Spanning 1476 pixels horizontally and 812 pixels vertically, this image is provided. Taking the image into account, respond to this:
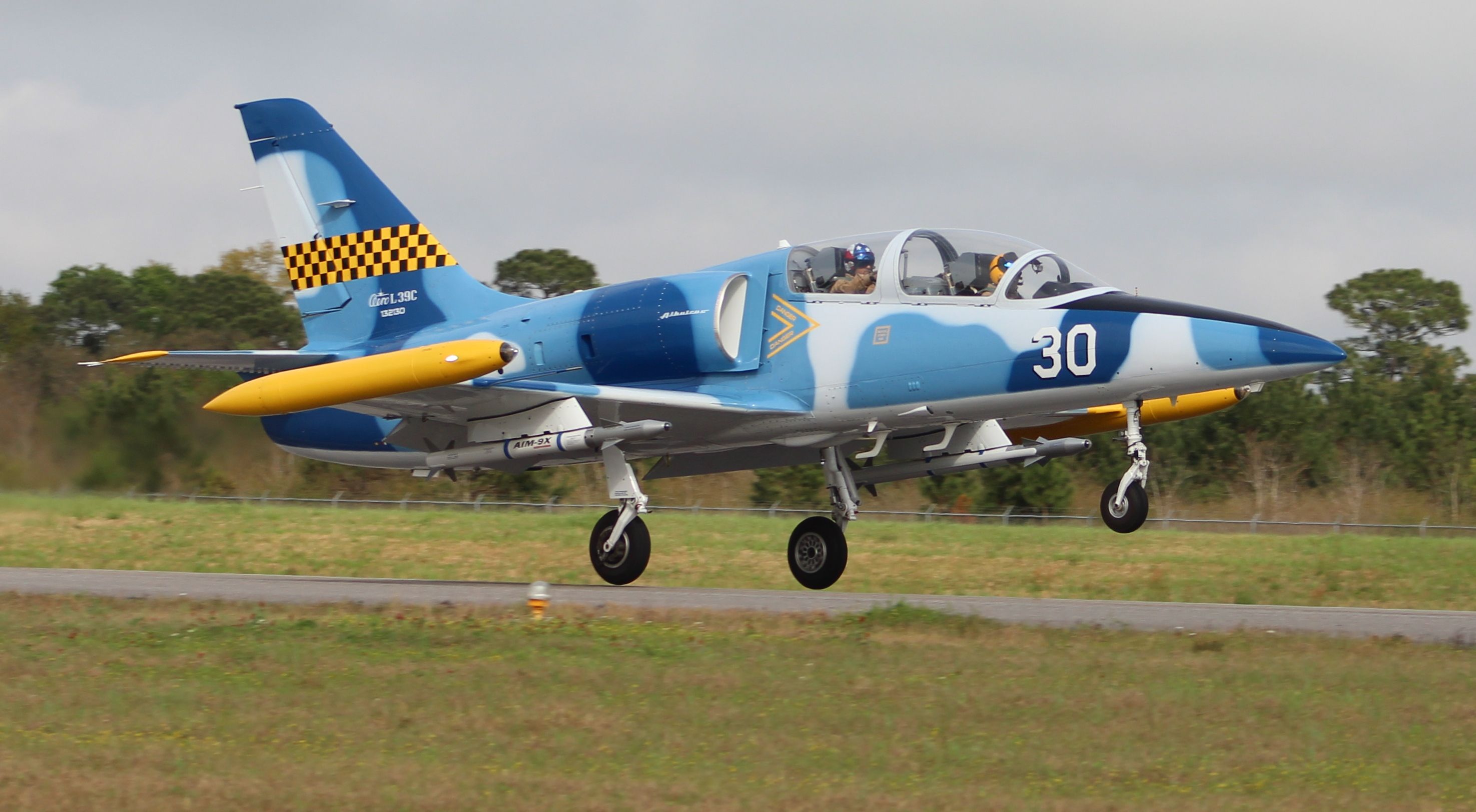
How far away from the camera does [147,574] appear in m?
21.3

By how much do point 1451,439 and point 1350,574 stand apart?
22.3 m

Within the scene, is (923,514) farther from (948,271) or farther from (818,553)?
(948,271)

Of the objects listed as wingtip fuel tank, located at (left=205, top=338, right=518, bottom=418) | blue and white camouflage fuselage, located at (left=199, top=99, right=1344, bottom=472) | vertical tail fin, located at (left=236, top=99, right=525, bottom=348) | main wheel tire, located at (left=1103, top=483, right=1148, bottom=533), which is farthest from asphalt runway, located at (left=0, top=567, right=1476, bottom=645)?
vertical tail fin, located at (left=236, top=99, right=525, bottom=348)

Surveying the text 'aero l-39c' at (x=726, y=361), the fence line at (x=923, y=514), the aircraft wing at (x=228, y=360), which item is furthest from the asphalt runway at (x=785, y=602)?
the fence line at (x=923, y=514)

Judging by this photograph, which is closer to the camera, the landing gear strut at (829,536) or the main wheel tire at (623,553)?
the main wheel tire at (623,553)

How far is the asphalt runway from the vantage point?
15.2 meters

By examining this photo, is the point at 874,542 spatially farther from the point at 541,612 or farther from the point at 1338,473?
the point at 1338,473

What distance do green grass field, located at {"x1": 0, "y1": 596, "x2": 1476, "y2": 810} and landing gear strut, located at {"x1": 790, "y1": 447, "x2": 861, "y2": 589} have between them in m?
3.24

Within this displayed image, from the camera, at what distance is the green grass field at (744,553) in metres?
23.8

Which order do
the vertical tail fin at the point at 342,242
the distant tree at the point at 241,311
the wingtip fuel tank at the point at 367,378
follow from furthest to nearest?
1. the distant tree at the point at 241,311
2. the vertical tail fin at the point at 342,242
3. the wingtip fuel tank at the point at 367,378

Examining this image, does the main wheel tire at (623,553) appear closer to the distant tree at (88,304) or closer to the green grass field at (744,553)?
the green grass field at (744,553)

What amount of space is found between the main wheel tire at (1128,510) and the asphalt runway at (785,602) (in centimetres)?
131

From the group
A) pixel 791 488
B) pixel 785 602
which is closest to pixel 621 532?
pixel 785 602

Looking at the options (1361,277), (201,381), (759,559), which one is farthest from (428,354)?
(1361,277)
